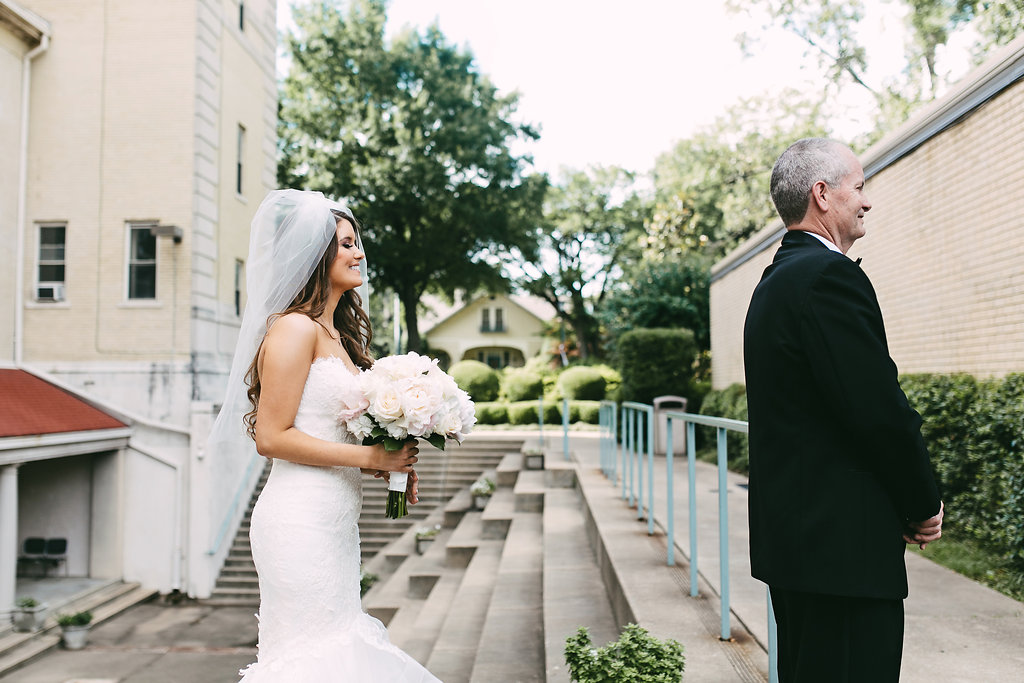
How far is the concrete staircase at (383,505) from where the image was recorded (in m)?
13.1

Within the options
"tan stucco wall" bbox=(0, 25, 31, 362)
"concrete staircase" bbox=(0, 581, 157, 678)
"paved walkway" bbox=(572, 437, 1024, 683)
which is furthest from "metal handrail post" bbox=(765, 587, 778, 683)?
"tan stucco wall" bbox=(0, 25, 31, 362)

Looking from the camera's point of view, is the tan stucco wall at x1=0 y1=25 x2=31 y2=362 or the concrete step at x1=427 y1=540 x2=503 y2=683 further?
the tan stucco wall at x1=0 y1=25 x2=31 y2=362

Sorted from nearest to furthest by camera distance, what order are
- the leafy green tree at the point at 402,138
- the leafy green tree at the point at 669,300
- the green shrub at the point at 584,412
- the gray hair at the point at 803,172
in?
1. the gray hair at the point at 803,172
2. the leafy green tree at the point at 669,300
3. the green shrub at the point at 584,412
4. the leafy green tree at the point at 402,138

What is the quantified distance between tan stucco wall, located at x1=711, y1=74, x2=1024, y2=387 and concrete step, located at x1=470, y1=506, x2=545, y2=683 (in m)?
4.16

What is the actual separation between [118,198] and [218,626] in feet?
25.8

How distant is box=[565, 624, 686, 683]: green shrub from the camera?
102 inches

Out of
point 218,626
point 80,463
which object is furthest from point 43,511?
point 218,626

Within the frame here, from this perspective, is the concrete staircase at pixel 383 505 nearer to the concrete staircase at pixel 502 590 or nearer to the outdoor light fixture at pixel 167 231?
the concrete staircase at pixel 502 590

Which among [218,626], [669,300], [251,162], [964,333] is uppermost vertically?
[251,162]

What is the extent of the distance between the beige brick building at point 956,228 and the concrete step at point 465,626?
465 cm

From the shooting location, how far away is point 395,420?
235 centimetres

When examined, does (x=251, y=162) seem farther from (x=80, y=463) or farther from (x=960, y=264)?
(x=960, y=264)

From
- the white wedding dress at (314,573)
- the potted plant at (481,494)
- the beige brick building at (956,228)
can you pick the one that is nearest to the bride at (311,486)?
the white wedding dress at (314,573)

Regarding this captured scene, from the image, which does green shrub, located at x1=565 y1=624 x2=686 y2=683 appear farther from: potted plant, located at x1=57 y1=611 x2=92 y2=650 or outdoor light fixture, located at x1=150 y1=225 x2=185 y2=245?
outdoor light fixture, located at x1=150 y1=225 x2=185 y2=245
